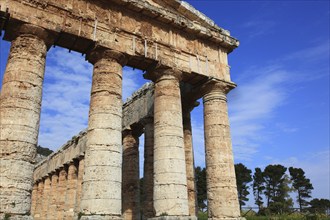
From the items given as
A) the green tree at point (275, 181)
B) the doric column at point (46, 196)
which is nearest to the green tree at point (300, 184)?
the green tree at point (275, 181)

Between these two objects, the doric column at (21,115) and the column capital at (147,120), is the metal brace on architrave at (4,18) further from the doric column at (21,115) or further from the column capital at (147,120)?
the column capital at (147,120)

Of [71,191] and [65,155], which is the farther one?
[65,155]

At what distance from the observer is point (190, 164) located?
16.0 meters

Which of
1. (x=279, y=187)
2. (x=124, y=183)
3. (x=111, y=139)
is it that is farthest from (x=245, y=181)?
(x=111, y=139)

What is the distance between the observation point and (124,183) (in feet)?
60.8

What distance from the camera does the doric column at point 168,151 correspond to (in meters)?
12.0

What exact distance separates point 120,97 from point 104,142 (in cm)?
203

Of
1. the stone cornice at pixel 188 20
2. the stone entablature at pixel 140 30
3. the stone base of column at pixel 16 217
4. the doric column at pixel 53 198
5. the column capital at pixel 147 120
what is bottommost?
the stone base of column at pixel 16 217

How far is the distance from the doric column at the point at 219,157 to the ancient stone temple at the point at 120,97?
0.15 feet

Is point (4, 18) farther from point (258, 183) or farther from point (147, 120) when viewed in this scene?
point (258, 183)

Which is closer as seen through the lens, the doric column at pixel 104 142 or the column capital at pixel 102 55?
the doric column at pixel 104 142

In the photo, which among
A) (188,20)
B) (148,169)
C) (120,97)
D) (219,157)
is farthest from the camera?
(148,169)

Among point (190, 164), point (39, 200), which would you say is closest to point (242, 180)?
point (39, 200)

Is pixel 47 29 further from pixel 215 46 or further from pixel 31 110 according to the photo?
pixel 215 46
